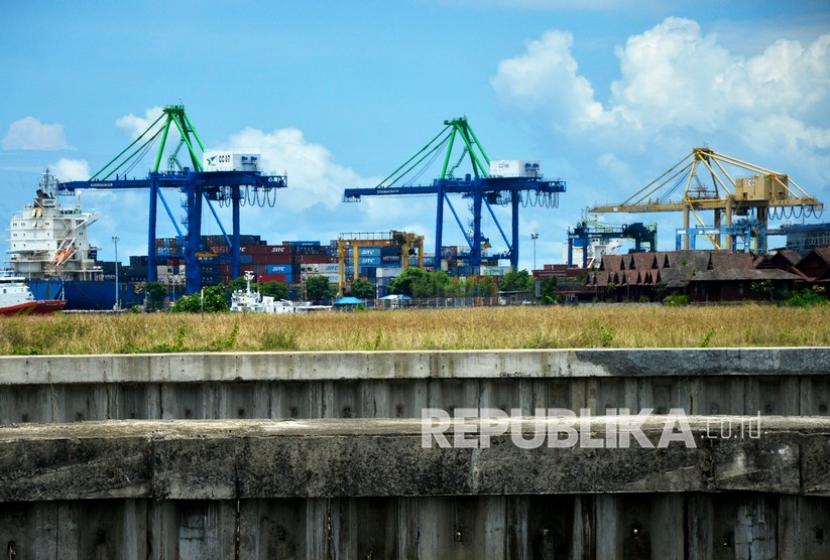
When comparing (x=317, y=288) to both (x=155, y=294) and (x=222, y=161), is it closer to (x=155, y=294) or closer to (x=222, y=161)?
(x=155, y=294)

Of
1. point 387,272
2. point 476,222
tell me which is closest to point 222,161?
point 476,222

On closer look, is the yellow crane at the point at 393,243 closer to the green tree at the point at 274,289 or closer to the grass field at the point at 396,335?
the green tree at the point at 274,289

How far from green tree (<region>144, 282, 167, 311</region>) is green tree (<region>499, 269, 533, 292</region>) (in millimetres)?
39924

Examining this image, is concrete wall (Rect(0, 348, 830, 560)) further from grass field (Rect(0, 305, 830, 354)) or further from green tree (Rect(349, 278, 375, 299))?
green tree (Rect(349, 278, 375, 299))

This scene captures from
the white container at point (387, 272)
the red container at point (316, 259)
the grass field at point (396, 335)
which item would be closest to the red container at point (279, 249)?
the red container at point (316, 259)

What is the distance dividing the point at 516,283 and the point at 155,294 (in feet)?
143

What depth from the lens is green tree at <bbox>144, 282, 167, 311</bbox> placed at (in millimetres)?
132950

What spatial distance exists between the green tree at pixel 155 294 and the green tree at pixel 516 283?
39.9 meters

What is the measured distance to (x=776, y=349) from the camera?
15.9m

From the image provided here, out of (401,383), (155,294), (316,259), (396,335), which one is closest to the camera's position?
(401,383)

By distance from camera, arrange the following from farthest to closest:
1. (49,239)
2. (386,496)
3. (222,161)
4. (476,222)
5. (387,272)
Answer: (387,272)
(476,222)
(222,161)
(49,239)
(386,496)

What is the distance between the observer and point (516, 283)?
13062cm

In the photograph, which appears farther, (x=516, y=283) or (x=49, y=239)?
(x=516, y=283)

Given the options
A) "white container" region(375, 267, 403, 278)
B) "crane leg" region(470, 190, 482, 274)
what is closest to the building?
"crane leg" region(470, 190, 482, 274)
